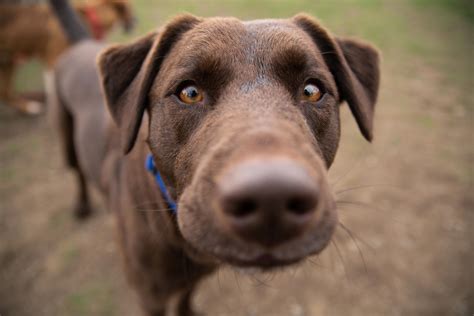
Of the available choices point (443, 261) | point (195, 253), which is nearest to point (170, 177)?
point (195, 253)

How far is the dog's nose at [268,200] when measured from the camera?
0.98m

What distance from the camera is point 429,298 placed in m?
3.57

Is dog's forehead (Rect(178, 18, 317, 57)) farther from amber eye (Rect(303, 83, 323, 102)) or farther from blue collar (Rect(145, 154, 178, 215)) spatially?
blue collar (Rect(145, 154, 178, 215))

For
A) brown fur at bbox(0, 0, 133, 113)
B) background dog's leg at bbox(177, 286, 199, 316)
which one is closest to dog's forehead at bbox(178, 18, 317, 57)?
background dog's leg at bbox(177, 286, 199, 316)

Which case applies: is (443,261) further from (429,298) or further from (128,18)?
(128,18)

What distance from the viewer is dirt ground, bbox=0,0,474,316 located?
346 centimetres

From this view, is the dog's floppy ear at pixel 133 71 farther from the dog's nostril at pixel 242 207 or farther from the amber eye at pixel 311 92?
the dog's nostril at pixel 242 207

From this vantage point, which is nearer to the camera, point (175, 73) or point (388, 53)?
point (175, 73)

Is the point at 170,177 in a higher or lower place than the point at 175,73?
lower

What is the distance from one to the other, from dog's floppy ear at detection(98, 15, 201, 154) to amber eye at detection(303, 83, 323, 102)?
801mm

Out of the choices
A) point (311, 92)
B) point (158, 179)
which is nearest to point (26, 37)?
point (158, 179)

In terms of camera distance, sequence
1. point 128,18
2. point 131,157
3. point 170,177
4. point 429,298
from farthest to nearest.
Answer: point 128,18
point 429,298
point 131,157
point 170,177

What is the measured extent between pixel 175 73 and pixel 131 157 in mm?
966

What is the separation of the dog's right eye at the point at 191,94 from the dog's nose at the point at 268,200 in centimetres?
68
